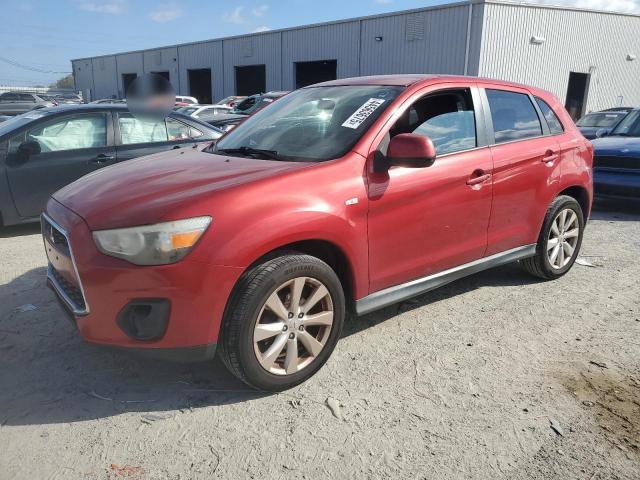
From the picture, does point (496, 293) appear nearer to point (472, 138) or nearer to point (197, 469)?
point (472, 138)

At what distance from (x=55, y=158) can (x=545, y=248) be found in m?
5.23

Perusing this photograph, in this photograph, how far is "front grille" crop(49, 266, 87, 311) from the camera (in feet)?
8.96

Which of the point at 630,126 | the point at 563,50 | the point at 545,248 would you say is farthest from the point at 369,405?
the point at 563,50

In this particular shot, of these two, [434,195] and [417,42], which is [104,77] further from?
[434,195]

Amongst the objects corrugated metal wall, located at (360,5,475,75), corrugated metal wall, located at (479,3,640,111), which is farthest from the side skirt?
corrugated metal wall, located at (360,5,475,75)

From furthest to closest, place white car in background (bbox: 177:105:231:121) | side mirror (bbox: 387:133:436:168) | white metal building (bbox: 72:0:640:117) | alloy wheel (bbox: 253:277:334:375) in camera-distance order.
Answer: white metal building (bbox: 72:0:640:117)
white car in background (bbox: 177:105:231:121)
side mirror (bbox: 387:133:436:168)
alloy wheel (bbox: 253:277:334:375)

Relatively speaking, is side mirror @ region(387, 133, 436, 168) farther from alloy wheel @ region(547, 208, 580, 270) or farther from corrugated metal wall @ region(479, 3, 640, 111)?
corrugated metal wall @ region(479, 3, 640, 111)

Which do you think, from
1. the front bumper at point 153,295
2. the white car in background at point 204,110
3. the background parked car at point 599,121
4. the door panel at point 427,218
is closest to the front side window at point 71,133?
the front bumper at point 153,295

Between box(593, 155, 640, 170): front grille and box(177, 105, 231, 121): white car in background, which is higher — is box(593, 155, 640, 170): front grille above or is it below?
below

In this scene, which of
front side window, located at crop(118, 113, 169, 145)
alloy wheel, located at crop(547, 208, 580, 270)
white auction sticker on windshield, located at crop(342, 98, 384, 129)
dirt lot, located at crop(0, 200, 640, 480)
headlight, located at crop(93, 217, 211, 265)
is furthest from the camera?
front side window, located at crop(118, 113, 169, 145)

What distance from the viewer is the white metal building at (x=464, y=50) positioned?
2316cm

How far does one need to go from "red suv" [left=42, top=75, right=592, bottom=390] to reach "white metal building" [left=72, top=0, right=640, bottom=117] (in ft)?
68.0

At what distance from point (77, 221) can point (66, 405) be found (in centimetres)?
97

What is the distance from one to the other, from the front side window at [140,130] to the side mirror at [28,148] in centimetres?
93
